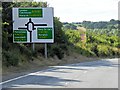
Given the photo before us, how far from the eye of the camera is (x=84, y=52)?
79.6m

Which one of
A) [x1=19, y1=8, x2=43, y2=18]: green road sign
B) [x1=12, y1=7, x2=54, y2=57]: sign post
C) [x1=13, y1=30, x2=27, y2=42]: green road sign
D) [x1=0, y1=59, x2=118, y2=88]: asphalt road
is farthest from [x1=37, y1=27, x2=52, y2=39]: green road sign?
[x1=0, y1=59, x2=118, y2=88]: asphalt road

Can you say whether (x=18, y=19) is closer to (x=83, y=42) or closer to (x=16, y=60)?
(x=16, y=60)

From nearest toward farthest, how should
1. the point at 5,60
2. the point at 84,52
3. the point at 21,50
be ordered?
the point at 5,60 < the point at 21,50 < the point at 84,52

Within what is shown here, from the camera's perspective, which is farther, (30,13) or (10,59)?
(30,13)

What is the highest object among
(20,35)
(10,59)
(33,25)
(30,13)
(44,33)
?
(30,13)

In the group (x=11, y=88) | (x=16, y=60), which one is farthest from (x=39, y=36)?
(x=11, y=88)

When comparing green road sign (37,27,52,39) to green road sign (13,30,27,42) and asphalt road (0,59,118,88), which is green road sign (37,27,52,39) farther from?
asphalt road (0,59,118,88)

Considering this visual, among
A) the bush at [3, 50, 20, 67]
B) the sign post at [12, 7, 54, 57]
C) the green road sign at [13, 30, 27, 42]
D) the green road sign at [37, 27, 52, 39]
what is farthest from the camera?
the green road sign at [13, 30, 27, 42]

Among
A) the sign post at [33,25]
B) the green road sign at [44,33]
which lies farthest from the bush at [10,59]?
the green road sign at [44,33]

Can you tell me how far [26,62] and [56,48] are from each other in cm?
1477

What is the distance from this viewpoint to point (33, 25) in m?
46.4

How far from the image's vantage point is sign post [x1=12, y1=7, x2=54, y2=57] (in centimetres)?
4598

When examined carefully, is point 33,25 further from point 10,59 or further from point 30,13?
point 10,59

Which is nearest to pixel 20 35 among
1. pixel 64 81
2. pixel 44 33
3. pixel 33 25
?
pixel 33 25
